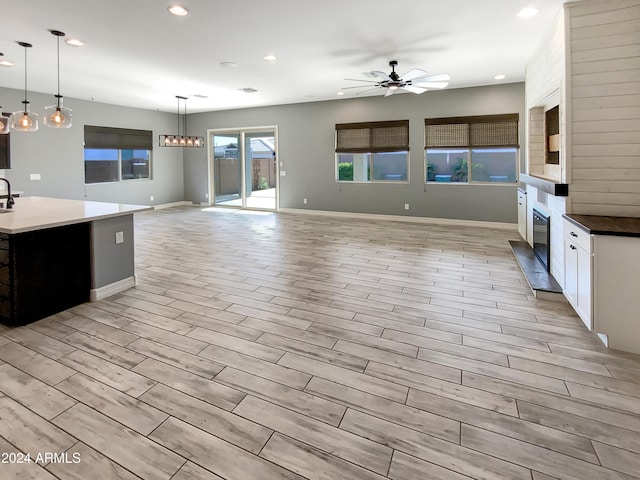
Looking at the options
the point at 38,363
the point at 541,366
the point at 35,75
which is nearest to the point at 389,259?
the point at 541,366

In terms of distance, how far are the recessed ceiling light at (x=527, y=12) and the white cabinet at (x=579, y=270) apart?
2.28 metres

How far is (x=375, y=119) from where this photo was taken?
8664 millimetres

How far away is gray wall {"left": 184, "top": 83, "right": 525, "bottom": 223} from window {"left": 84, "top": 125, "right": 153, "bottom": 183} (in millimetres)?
1663

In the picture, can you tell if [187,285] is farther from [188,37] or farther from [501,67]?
[501,67]

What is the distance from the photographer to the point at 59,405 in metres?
2.06

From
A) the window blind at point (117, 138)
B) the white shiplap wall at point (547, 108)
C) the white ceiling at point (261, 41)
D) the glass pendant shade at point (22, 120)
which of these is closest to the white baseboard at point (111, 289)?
the glass pendant shade at point (22, 120)

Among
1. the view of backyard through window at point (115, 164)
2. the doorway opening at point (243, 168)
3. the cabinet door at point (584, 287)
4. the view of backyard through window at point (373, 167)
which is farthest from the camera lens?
the doorway opening at point (243, 168)

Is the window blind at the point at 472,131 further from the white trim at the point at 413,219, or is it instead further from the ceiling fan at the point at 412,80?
the ceiling fan at the point at 412,80

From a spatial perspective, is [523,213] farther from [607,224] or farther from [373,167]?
[607,224]

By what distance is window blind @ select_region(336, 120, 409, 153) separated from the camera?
8.41 metres

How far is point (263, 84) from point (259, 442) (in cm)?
689

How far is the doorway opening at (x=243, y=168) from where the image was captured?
1053 centimetres

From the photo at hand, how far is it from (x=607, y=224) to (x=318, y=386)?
261 centimetres

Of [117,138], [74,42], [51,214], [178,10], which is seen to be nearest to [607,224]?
[178,10]
